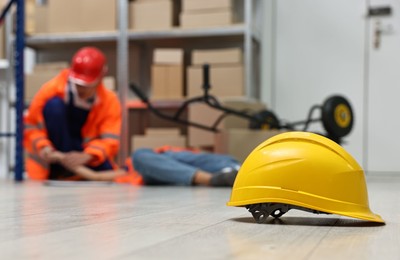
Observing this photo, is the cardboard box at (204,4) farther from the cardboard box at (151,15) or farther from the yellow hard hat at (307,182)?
the yellow hard hat at (307,182)

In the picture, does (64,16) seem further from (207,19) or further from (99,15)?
(207,19)

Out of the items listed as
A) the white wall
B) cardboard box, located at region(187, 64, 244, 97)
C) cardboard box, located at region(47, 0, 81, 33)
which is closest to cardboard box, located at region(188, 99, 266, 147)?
cardboard box, located at region(187, 64, 244, 97)

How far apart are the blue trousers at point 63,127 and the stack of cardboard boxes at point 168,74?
794 mm

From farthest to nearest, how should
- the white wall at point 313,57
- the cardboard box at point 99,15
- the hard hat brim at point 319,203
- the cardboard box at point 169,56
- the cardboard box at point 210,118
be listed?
1. the white wall at point 313,57
2. the cardboard box at point 99,15
3. the cardboard box at point 169,56
4. the cardboard box at point 210,118
5. the hard hat brim at point 319,203

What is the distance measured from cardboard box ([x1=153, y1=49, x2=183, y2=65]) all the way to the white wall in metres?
0.90

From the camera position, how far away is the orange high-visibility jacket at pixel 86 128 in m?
3.86

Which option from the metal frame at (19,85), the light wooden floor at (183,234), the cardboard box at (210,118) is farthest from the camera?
the cardboard box at (210,118)

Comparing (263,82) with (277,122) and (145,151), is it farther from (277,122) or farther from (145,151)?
(145,151)

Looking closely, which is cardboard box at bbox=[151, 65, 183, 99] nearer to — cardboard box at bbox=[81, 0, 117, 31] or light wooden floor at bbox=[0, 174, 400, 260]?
cardboard box at bbox=[81, 0, 117, 31]

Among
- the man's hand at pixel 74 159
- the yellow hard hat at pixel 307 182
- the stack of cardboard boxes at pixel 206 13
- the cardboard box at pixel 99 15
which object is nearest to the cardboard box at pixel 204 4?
the stack of cardboard boxes at pixel 206 13

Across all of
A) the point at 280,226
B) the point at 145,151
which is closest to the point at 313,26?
the point at 145,151

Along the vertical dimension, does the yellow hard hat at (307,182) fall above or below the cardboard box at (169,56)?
below

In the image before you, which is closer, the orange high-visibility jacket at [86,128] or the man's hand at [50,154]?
the man's hand at [50,154]

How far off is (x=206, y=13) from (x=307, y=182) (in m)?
3.39
